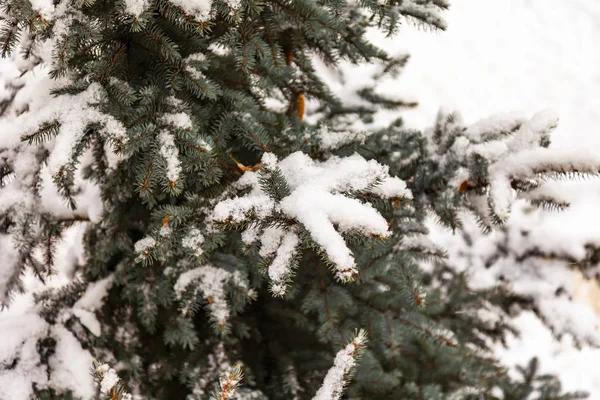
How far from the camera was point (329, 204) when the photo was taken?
879 mm

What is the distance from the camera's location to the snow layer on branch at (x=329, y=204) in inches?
32.4

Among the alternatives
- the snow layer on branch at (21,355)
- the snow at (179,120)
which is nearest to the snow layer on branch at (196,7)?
the snow at (179,120)

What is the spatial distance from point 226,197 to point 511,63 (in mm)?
5043

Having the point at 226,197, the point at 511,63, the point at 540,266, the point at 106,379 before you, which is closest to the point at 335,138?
the point at 226,197

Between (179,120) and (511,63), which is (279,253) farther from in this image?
(511,63)

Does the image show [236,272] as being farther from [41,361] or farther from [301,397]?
[41,361]

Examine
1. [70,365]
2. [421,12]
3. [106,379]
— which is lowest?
[106,379]

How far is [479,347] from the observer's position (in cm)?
205

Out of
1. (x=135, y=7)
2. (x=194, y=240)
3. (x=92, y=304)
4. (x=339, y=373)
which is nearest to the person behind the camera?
(x=339, y=373)

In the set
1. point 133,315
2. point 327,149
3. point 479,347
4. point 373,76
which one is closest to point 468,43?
point 373,76

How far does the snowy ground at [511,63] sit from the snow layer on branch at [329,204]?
3.59m

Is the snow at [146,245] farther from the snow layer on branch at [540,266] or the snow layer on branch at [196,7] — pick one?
the snow layer on branch at [540,266]

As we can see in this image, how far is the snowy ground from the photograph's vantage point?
4.71 m

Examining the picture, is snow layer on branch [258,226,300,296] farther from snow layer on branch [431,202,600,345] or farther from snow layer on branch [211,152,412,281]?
snow layer on branch [431,202,600,345]
